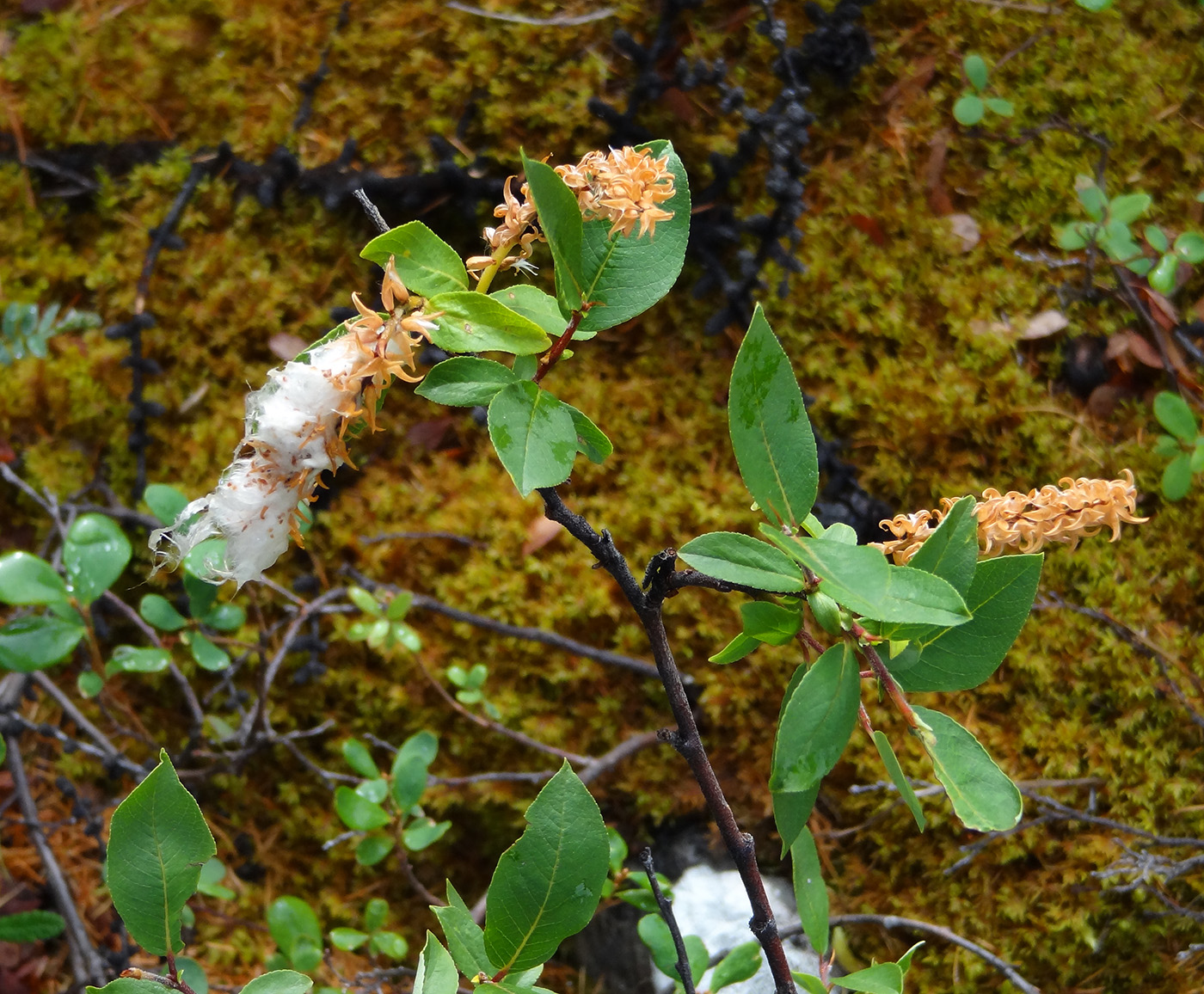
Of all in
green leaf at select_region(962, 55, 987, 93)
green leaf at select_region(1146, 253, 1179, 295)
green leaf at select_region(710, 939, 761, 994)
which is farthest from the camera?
green leaf at select_region(962, 55, 987, 93)

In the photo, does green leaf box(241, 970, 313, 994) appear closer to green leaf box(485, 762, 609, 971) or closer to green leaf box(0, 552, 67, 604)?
green leaf box(485, 762, 609, 971)

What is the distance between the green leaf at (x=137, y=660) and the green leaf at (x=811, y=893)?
1.24m

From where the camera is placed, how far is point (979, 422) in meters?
1.75

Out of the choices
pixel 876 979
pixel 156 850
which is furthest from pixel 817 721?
pixel 156 850

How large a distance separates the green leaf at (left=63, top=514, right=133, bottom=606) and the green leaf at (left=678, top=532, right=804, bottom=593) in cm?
128

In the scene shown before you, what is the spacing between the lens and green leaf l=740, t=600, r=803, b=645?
78 cm

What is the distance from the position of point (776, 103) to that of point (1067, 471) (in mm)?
975

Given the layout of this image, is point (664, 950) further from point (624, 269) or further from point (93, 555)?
point (93, 555)

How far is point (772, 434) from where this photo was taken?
2.49 ft

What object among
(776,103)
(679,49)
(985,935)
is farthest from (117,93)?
(985,935)

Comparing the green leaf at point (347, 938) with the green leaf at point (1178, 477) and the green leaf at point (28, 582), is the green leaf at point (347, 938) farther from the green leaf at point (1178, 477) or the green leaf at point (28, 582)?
the green leaf at point (1178, 477)

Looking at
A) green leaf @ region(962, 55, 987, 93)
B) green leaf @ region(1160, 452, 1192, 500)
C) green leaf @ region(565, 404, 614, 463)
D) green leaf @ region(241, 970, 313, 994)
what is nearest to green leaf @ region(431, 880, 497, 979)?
green leaf @ region(241, 970, 313, 994)

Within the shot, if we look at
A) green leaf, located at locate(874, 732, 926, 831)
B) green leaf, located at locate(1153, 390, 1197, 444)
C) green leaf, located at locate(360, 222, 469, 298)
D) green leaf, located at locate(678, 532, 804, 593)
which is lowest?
green leaf, located at locate(1153, 390, 1197, 444)

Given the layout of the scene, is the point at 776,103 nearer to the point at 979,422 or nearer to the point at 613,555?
the point at 979,422
